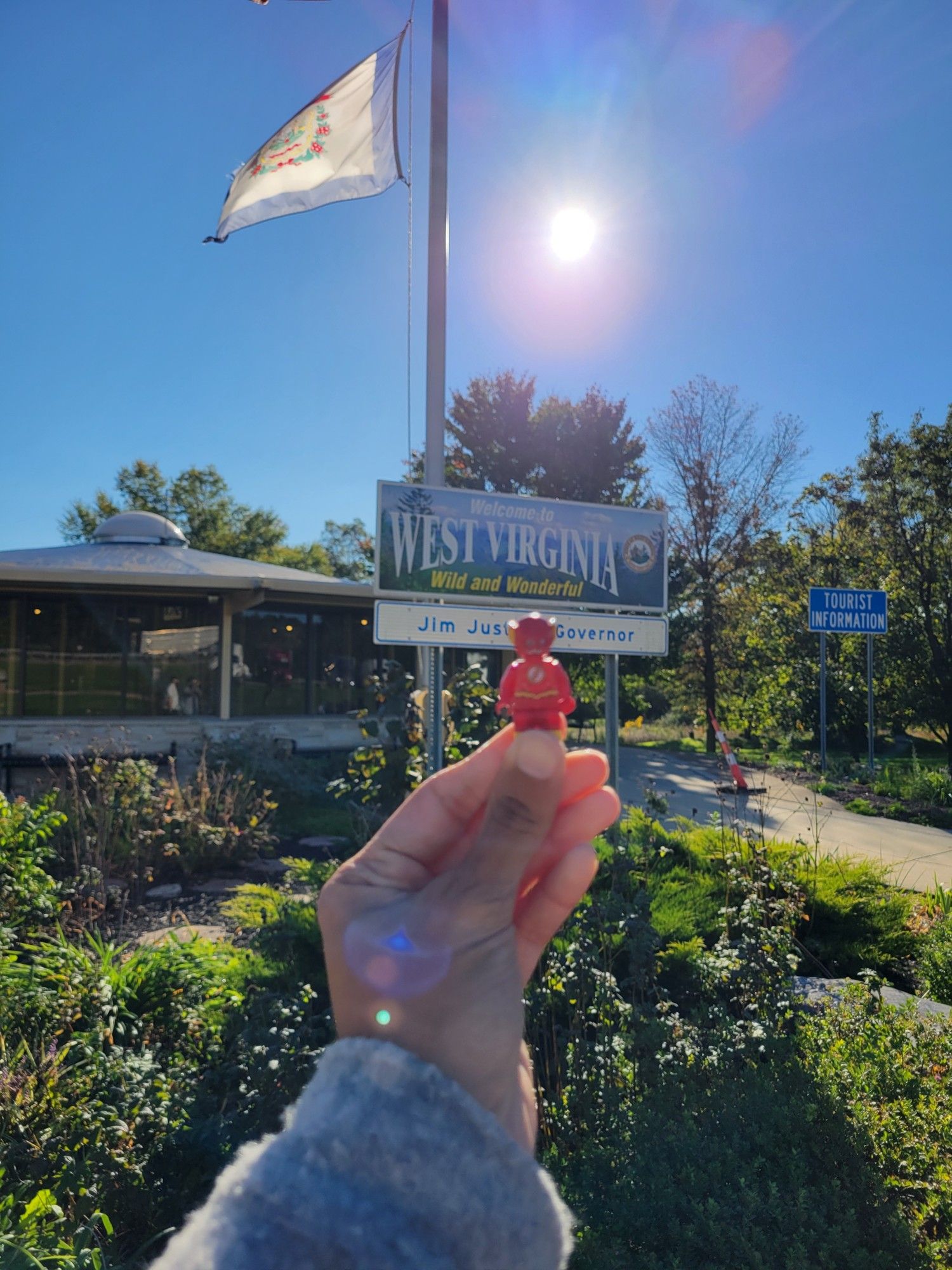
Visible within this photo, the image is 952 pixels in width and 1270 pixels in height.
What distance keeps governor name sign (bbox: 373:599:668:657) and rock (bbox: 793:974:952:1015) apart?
2139 mm

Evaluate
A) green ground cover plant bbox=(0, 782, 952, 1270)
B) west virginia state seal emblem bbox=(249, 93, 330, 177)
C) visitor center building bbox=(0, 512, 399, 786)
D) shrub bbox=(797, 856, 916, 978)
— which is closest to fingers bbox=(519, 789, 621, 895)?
green ground cover plant bbox=(0, 782, 952, 1270)

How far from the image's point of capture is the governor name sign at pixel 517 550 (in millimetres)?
5117

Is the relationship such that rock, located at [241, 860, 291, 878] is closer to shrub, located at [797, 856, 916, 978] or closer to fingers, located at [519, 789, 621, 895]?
shrub, located at [797, 856, 916, 978]

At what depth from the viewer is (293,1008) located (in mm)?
2789

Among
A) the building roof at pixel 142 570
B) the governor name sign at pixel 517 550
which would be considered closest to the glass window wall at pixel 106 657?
the building roof at pixel 142 570

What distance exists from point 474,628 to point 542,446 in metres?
21.2

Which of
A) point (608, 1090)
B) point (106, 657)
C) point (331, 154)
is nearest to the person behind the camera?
point (608, 1090)

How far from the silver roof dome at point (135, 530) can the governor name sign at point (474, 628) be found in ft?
48.5

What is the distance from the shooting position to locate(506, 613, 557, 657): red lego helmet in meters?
1.00

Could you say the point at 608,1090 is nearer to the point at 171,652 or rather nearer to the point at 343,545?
the point at 171,652

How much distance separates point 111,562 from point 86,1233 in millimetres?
14447

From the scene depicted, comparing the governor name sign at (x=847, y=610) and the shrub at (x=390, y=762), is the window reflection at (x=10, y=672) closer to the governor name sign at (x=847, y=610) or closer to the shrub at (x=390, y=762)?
the shrub at (x=390, y=762)

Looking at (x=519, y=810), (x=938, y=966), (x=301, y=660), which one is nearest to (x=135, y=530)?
(x=301, y=660)

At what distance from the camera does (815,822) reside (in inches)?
200
